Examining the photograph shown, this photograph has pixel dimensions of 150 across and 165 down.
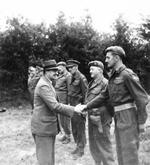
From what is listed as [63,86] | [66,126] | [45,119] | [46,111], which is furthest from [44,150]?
[63,86]

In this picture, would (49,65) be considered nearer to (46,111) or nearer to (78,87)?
(46,111)

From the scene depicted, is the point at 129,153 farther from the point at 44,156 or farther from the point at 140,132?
the point at 44,156

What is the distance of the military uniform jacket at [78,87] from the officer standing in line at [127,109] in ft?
8.06

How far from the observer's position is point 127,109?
4156 mm

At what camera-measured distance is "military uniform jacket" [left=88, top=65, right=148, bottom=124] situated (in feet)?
13.1

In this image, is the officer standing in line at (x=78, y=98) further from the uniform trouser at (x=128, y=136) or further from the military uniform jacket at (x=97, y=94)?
the uniform trouser at (x=128, y=136)

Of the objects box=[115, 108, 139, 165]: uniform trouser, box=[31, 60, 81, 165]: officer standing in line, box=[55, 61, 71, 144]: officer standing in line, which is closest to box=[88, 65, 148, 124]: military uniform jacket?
box=[115, 108, 139, 165]: uniform trouser

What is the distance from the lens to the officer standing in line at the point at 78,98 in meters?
6.61

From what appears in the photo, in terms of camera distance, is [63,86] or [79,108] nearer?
[79,108]

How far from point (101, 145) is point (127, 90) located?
5.53 ft

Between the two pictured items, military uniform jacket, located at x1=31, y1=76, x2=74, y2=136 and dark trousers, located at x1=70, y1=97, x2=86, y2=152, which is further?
dark trousers, located at x1=70, y1=97, x2=86, y2=152

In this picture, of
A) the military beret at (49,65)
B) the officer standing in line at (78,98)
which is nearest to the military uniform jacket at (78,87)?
the officer standing in line at (78,98)

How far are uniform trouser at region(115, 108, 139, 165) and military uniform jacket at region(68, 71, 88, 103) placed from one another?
2.65 metres

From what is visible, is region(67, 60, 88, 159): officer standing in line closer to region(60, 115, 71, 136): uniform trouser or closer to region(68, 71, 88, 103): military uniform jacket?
region(68, 71, 88, 103): military uniform jacket
